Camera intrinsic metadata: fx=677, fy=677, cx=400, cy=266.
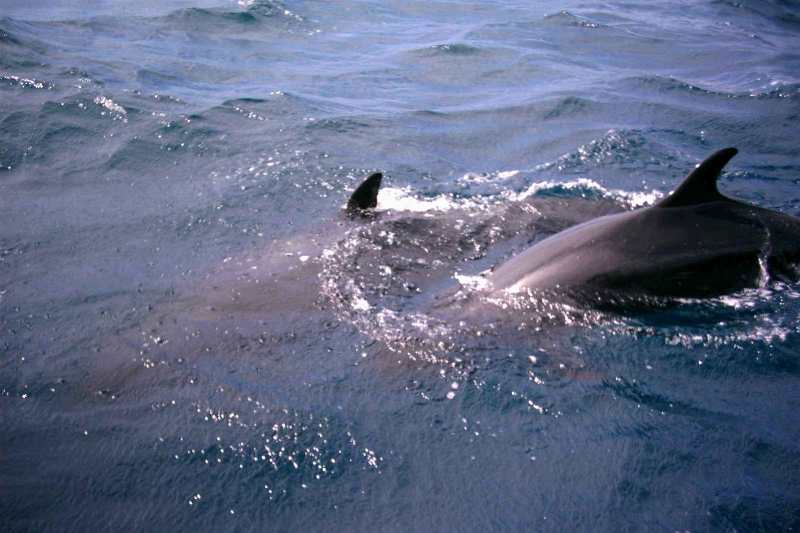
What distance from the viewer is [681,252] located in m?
5.63

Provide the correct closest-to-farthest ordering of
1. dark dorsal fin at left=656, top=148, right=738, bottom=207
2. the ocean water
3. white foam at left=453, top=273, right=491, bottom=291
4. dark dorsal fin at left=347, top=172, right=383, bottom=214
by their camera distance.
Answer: the ocean water, dark dorsal fin at left=656, top=148, right=738, bottom=207, white foam at left=453, top=273, right=491, bottom=291, dark dorsal fin at left=347, top=172, right=383, bottom=214

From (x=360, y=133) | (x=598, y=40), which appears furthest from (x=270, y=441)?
(x=598, y=40)

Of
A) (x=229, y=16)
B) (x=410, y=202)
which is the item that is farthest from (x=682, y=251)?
(x=229, y=16)

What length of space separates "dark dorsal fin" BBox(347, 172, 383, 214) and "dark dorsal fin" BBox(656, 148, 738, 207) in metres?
3.10

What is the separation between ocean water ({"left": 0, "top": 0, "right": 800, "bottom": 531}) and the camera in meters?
4.00

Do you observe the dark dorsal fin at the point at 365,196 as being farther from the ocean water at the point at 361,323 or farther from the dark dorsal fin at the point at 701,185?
the dark dorsal fin at the point at 701,185

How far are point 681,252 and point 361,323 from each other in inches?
107

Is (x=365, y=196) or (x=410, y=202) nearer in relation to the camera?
(x=365, y=196)

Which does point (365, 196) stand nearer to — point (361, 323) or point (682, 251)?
point (361, 323)

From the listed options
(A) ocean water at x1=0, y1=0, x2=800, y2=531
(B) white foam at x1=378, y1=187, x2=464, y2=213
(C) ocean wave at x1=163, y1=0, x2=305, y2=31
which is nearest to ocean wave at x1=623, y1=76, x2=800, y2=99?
→ (A) ocean water at x1=0, y1=0, x2=800, y2=531

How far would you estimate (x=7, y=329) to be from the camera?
18.1ft

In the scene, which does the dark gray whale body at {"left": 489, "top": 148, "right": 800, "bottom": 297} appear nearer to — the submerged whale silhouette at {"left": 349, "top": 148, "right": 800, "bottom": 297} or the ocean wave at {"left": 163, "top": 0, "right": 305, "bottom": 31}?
the submerged whale silhouette at {"left": 349, "top": 148, "right": 800, "bottom": 297}

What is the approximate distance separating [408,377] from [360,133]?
621 centimetres

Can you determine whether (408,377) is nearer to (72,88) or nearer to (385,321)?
(385,321)
